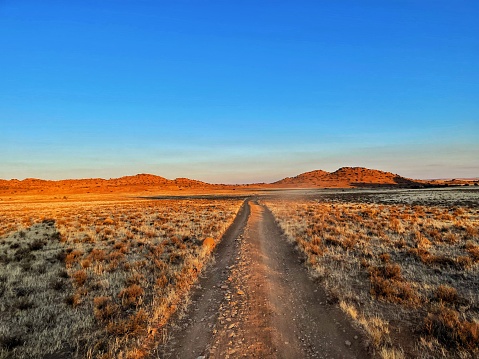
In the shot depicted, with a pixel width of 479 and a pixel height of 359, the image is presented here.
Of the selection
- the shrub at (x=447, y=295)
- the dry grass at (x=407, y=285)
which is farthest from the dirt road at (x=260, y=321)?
the shrub at (x=447, y=295)

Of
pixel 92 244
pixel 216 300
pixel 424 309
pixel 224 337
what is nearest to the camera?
pixel 224 337

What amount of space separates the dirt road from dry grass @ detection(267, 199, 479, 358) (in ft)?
1.88

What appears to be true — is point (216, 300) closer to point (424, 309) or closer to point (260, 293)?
point (260, 293)

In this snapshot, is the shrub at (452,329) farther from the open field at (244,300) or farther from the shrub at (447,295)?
the shrub at (447,295)

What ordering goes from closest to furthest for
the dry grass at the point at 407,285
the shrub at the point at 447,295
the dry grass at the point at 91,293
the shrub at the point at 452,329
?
the shrub at the point at 452,329 < the dry grass at the point at 407,285 < the dry grass at the point at 91,293 < the shrub at the point at 447,295

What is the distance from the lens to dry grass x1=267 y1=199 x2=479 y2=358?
547 cm

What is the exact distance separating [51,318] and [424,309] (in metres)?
9.48

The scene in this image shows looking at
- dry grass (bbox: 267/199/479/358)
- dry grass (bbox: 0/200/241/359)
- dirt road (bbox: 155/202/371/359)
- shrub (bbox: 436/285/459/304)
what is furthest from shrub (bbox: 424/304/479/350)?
dry grass (bbox: 0/200/241/359)

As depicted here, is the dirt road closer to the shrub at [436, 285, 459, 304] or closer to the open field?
the open field

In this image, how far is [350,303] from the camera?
727 centimetres

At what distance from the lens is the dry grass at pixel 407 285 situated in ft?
18.0

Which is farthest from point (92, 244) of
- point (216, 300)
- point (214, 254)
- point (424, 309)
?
point (424, 309)

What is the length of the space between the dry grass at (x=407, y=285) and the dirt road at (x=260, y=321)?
1.88 ft

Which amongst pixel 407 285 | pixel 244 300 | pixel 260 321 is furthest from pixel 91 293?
pixel 407 285
